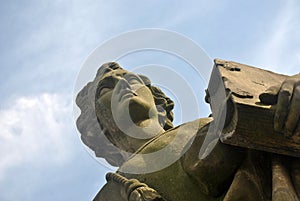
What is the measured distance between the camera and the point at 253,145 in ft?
12.5

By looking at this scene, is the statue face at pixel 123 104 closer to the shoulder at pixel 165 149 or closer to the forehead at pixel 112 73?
the forehead at pixel 112 73

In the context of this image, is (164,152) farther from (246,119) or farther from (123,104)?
(246,119)

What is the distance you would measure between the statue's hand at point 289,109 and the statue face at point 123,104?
2.29m

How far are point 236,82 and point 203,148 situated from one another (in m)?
0.58

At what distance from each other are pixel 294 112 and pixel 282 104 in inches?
3.6

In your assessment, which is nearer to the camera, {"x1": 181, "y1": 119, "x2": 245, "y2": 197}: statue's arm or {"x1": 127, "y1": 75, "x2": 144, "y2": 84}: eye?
{"x1": 181, "y1": 119, "x2": 245, "y2": 197}: statue's arm

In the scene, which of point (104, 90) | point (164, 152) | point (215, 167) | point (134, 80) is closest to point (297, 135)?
point (215, 167)

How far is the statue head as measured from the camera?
19.1 ft

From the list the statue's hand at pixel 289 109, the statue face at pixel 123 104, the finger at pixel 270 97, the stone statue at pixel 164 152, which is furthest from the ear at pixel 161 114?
the statue's hand at pixel 289 109

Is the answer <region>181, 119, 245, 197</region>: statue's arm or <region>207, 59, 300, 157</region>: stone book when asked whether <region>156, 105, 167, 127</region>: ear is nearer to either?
<region>181, 119, 245, 197</region>: statue's arm

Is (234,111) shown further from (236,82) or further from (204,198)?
(204,198)

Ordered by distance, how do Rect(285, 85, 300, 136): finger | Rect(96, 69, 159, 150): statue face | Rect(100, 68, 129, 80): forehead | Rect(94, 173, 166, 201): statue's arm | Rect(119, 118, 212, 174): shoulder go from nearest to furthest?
Rect(285, 85, 300, 136): finger < Rect(94, 173, 166, 201): statue's arm < Rect(119, 118, 212, 174): shoulder < Rect(96, 69, 159, 150): statue face < Rect(100, 68, 129, 80): forehead

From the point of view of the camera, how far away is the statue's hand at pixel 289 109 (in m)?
3.53

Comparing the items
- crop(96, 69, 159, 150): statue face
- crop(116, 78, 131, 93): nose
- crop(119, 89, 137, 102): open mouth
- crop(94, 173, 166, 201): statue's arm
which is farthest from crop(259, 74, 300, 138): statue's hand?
crop(116, 78, 131, 93): nose
